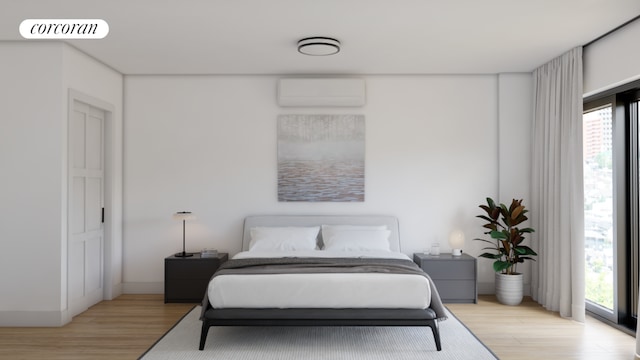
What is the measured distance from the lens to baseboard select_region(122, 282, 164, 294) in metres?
5.77

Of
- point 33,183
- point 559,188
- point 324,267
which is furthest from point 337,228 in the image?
point 33,183

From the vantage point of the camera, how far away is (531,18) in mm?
3873

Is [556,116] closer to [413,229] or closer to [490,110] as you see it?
[490,110]

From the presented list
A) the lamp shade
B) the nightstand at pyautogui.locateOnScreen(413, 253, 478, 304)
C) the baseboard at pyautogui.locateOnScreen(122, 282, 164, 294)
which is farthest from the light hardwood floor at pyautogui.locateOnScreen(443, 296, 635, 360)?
the baseboard at pyautogui.locateOnScreen(122, 282, 164, 294)

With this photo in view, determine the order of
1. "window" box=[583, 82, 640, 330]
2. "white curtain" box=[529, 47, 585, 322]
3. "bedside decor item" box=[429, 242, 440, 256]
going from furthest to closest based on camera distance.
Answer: "bedside decor item" box=[429, 242, 440, 256]
"white curtain" box=[529, 47, 585, 322]
"window" box=[583, 82, 640, 330]

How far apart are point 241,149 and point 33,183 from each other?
223 centimetres

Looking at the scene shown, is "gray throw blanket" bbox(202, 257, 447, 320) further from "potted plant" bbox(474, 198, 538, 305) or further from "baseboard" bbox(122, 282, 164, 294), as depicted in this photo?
"baseboard" bbox(122, 282, 164, 294)

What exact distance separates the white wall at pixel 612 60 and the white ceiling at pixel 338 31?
0.45ft

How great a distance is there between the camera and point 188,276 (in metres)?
5.29

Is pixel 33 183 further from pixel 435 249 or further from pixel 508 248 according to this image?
pixel 508 248

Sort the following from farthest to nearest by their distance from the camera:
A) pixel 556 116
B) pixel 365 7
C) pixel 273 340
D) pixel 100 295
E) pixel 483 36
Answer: pixel 100 295, pixel 556 116, pixel 483 36, pixel 273 340, pixel 365 7

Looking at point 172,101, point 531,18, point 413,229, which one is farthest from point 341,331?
point 172,101

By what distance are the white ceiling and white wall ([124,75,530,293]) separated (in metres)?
0.31

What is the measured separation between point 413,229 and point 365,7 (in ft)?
9.74
